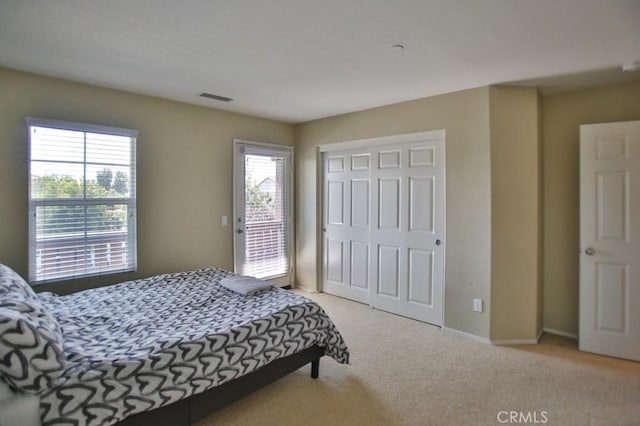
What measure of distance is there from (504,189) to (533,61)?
112cm

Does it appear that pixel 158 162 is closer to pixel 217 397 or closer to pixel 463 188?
pixel 217 397

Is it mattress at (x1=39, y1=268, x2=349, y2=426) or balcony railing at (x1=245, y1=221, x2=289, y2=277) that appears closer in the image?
mattress at (x1=39, y1=268, x2=349, y2=426)

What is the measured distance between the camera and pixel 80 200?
120 inches

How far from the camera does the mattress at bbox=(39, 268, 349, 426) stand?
1533 millimetres

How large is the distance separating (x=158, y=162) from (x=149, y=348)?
7.72 feet

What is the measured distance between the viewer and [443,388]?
2.41 meters

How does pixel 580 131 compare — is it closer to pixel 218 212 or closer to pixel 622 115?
pixel 622 115

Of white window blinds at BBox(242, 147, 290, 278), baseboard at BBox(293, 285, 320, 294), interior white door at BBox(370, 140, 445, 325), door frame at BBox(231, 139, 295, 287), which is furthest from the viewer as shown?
baseboard at BBox(293, 285, 320, 294)

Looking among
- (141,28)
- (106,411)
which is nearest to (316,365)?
(106,411)

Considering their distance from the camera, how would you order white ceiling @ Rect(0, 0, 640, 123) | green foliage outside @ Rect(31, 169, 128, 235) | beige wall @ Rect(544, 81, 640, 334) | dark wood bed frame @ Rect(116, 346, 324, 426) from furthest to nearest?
beige wall @ Rect(544, 81, 640, 334) < green foliage outside @ Rect(31, 169, 128, 235) < white ceiling @ Rect(0, 0, 640, 123) < dark wood bed frame @ Rect(116, 346, 324, 426)

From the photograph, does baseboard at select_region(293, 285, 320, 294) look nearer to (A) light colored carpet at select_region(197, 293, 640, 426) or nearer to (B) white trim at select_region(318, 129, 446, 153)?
(A) light colored carpet at select_region(197, 293, 640, 426)

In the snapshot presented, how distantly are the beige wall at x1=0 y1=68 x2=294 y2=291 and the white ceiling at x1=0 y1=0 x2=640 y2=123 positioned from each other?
0.18 metres

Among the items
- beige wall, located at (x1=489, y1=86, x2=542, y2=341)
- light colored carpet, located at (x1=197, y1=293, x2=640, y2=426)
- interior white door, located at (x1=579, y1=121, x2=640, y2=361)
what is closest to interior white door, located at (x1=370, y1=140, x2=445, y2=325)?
beige wall, located at (x1=489, y1=86, x2=542, y2=341)

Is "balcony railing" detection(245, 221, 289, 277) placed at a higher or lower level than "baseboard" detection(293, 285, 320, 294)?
higher
